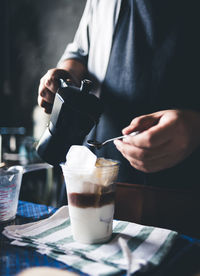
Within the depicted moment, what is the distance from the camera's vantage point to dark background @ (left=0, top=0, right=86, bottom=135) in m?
3.21

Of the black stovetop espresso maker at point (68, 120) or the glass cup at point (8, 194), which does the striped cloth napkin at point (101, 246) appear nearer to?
the glass cup at point (8, 194)

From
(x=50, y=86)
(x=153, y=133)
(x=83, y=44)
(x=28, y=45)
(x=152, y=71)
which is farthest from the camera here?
(x=28, y=45)

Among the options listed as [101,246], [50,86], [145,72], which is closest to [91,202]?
[101,246]

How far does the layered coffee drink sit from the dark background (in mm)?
2586

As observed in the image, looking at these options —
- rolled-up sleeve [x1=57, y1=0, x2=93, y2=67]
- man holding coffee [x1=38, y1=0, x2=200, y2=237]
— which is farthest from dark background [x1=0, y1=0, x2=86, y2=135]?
man holding coffee [x1=38, y1=0, x2=200, y2=237]

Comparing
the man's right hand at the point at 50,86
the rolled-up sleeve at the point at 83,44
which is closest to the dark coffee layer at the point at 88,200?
the man's right hand at the point at 50,86

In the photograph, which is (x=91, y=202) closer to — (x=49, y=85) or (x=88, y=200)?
(x=88, y=200)

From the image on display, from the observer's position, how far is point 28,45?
350 cm

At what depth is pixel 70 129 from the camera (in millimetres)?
972

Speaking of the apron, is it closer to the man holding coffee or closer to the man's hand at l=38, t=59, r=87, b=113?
the man holding coffee

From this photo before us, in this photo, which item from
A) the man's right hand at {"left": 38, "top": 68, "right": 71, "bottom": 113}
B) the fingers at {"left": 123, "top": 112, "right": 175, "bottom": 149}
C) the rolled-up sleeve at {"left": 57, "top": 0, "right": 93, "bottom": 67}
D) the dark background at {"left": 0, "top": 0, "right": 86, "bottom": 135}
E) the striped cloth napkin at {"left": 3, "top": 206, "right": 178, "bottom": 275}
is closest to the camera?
the striped cloth napkin at {"left": 3, "top": 206, "right": 178, "bottom": 275}

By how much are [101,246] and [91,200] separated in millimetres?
136

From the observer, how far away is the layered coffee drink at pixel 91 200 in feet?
2.67

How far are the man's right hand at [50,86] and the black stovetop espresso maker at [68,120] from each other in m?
0.10
